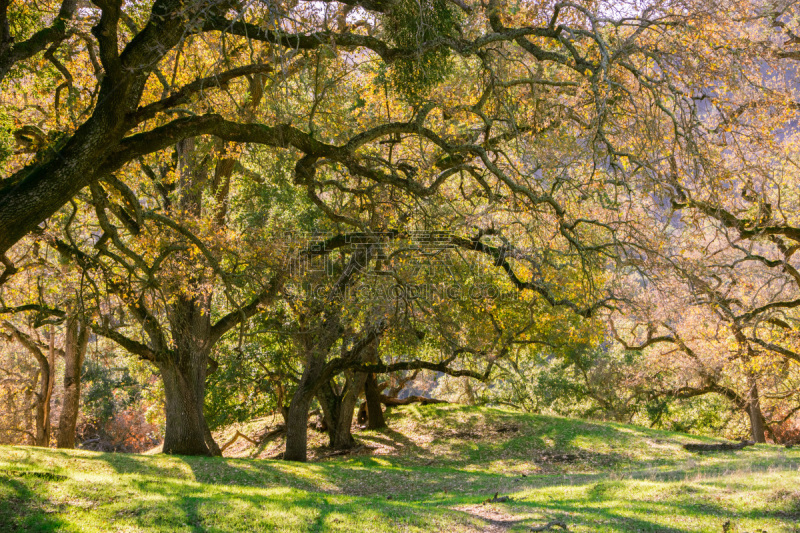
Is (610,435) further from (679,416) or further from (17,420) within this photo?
(17,420)

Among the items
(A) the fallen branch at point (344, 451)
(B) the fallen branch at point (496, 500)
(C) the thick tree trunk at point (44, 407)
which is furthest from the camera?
(C) the thick tree trunk at point (44, 407)

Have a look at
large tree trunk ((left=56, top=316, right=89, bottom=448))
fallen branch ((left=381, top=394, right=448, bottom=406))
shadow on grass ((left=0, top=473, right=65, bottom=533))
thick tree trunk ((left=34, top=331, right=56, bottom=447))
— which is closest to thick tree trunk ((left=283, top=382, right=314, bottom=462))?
large tree trunk ((left=56, top=316, right=89, bottom=448))

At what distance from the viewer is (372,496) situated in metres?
10.9

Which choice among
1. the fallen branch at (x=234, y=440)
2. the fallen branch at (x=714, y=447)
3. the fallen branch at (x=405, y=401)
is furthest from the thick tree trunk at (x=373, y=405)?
the fallen branch at (x=714, y=447)

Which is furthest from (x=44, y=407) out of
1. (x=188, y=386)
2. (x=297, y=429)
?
(x=297, y=429)

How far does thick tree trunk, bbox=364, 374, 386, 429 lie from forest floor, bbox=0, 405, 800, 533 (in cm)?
647

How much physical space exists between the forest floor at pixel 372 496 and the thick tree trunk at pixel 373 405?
647 centimetres

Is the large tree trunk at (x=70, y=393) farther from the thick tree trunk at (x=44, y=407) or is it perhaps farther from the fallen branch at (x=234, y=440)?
the fallen branch at (x=234, y=440)

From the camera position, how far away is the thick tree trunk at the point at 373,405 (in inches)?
902

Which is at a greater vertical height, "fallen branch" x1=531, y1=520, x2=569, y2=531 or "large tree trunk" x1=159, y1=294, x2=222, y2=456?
"large tree trunk" x1=159, y1=294, x2=222, y2=456

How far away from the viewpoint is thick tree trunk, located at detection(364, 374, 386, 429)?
2291 centimetres

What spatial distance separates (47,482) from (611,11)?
34.4 feet

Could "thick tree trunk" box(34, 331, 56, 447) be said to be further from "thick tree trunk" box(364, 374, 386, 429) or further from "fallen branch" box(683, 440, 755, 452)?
"fallen branch" box(683, 440, 755, 452)

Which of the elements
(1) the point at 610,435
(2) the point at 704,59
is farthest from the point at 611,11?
(1) the point at 610,435
